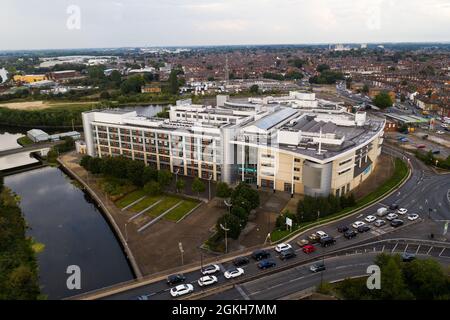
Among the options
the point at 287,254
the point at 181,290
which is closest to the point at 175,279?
the point at 181,290

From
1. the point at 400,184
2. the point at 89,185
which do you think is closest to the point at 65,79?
the point at 89,185

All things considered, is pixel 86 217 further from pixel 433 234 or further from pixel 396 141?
pixel 396 141

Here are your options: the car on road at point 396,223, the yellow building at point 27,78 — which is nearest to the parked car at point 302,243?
the car on road at point 396,223

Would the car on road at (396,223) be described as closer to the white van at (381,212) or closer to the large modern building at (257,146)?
the white van at (381,212)

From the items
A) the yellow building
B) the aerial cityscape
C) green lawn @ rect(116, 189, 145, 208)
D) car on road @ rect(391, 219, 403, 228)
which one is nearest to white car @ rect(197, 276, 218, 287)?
the aerial cityscape

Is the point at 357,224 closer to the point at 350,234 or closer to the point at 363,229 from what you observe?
the point at 363,229
